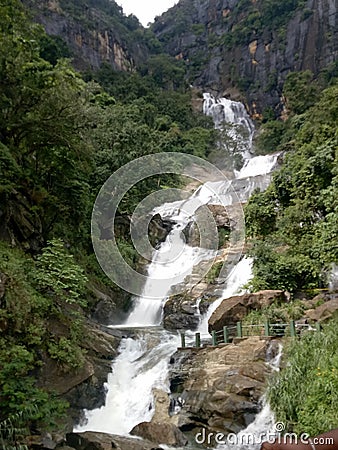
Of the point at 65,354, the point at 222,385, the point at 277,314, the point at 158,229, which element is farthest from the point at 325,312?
the point at 158,229

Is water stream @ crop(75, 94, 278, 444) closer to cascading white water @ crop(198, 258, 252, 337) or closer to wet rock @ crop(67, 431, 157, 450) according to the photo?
cascading white water @ crop(198, 258, 252, 337)

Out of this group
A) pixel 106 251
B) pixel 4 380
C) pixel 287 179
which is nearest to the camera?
pixel 4 380

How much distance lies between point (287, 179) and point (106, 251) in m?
7.82

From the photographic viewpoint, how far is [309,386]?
Result: 6551mm

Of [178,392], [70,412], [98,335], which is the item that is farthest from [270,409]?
[98,335]

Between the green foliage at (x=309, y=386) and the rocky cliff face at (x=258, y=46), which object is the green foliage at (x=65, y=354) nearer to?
the green foliage at (x=309, y=386)

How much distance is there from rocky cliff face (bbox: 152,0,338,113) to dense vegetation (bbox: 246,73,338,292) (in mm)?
28653

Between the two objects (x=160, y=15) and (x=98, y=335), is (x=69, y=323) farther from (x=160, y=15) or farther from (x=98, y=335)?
(x=160, y=15)

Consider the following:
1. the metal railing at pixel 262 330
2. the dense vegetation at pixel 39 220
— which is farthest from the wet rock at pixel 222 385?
the dense vegetation at pixel 39 220

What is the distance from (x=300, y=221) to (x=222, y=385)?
22.5 ft

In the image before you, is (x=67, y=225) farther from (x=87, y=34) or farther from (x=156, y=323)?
(x=87, y=34)

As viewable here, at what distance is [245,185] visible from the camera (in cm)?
2438

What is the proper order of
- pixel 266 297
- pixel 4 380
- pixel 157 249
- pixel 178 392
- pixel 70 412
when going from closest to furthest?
pixel 4 380 → pixel 70 412 → pixel 178 392 → pixel 266 297 → pixel 157 249

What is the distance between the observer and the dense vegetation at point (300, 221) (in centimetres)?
1157
